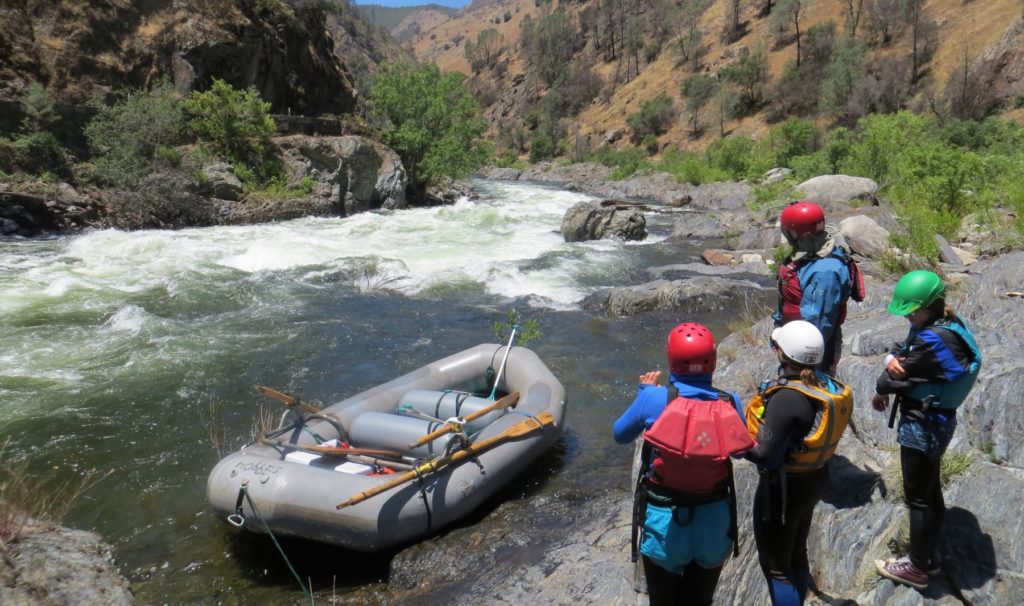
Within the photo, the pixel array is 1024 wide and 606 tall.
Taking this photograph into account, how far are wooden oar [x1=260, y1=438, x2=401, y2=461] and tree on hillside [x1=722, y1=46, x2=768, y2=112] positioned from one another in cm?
4863

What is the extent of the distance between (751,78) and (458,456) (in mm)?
49720

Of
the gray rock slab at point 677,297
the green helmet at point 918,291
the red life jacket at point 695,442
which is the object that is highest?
the green helmet at point 918,291

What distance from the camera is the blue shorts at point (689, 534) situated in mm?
2297

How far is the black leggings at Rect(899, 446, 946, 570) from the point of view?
8.74 ft

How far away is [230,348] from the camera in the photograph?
27.4ft

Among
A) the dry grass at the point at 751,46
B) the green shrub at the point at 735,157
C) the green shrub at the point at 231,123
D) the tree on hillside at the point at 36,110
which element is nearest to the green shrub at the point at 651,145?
the dry grass at the point at 751,46

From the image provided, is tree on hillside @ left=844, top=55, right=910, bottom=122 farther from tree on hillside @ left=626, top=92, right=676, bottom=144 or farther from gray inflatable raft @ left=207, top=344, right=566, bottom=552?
gray inflatable raft @ left=207, top=344, right=566, bottom=552

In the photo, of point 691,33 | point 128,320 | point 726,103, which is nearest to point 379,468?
point 128,320

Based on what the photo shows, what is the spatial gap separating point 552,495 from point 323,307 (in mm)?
6794

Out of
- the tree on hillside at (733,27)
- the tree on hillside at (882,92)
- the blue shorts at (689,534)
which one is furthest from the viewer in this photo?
the tree on hillside at (733,27)

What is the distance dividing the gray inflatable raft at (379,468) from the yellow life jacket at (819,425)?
2.70 m

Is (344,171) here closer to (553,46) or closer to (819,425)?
(819,425)

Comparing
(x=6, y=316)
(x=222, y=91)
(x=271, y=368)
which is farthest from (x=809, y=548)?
(x=222, y=91)

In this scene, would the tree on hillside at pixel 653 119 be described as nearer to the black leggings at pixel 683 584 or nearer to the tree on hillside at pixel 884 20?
the tree on hillside at pixel 884 20
